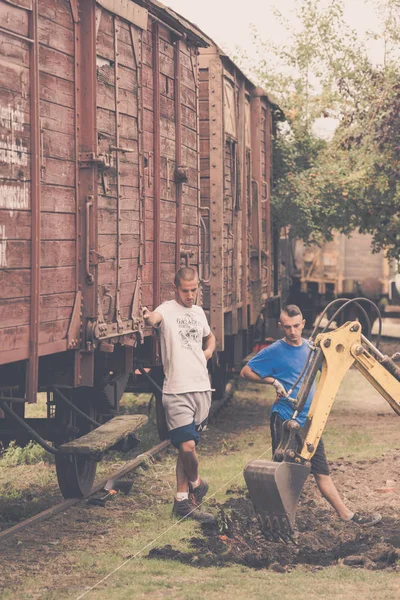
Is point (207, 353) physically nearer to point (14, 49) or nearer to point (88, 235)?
point (88, 235)

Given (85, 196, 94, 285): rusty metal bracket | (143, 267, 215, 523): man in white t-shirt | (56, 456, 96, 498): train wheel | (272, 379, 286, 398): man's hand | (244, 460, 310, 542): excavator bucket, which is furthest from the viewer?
(56, 456, 96, 498): train wheel

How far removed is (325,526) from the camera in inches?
331

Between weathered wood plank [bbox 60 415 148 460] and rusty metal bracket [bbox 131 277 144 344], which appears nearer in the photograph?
weathered wood plank [bbox 60 415 148 460]

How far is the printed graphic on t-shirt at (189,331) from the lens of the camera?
8445mm

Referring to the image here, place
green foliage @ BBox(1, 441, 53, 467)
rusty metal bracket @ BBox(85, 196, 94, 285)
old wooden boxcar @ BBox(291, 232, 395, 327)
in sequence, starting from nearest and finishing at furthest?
rusty metal bracket @ BBox(85, 196, 94, 285) < green foliage @ BBox(1, 441, 53, 467) < old wooden boxcar @ BBox(291, 232, 395, 327)

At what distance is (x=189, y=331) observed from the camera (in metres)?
8.49

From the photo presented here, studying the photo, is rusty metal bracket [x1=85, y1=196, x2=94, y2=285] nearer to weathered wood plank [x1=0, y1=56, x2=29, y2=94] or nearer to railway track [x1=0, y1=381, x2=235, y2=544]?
weathered wood plank [x1=0, y1=56, x2=29, y2=94]

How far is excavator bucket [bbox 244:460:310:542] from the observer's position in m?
7.12

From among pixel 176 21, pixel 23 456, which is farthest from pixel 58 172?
pixel 23 456

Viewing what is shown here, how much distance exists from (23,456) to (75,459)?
8.83 feet

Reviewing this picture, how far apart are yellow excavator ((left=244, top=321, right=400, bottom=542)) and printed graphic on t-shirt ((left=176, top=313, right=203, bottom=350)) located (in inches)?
45.6

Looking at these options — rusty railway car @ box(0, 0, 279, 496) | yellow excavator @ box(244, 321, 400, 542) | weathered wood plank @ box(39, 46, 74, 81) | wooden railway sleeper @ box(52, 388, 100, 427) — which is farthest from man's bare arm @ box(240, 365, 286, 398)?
weathered wood plank @ box(39, 46, 74, 81)

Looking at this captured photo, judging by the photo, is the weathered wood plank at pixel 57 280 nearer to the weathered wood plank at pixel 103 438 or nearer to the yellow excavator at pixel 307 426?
the weathered wood plank at pixel 103 438

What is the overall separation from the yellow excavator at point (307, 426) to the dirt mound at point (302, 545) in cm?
17
